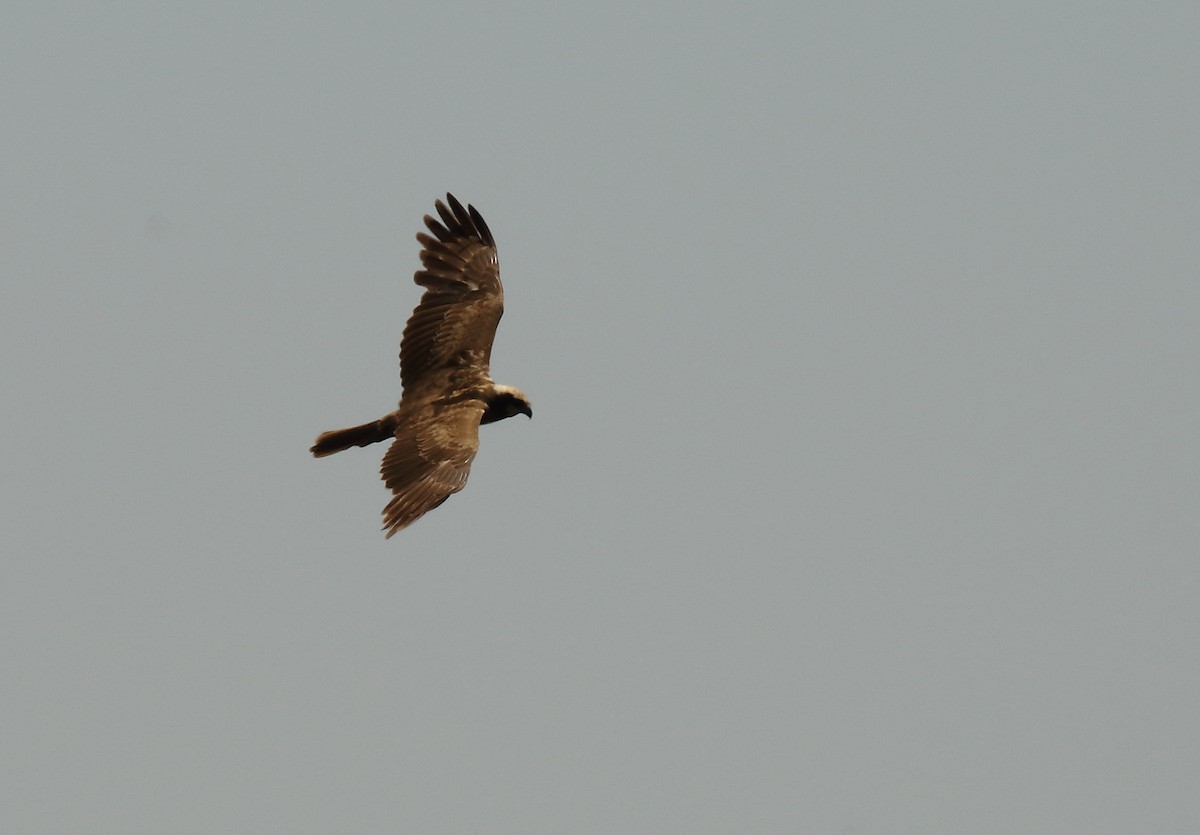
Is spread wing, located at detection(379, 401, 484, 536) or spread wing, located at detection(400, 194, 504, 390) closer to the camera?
spread wing, located at detection(379, 401, 484, 536)

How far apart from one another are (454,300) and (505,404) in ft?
4.71

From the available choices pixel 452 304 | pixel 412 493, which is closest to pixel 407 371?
pixel 452 304

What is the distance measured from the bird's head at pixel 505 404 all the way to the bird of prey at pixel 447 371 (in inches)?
0.5

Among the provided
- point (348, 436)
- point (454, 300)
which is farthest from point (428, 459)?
point (454, 300)

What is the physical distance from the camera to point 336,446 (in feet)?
68.9

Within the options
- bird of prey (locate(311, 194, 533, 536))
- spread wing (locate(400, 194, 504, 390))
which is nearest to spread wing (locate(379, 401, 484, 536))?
bird of prey (locate(311, 194, 533, 536))

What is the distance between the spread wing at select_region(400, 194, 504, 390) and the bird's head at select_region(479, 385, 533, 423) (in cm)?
33

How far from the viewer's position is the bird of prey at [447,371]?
19.8m

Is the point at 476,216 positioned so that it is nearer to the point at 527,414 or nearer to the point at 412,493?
the point at 527,414

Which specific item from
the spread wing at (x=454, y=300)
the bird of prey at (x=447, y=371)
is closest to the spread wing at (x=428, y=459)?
the bird of prey at (x=447, y=371)

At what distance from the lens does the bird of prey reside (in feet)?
65.0

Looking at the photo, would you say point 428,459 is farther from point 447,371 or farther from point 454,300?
point 454,300

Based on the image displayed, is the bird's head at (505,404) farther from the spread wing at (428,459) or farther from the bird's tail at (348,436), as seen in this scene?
the bird's tail at (348,436)

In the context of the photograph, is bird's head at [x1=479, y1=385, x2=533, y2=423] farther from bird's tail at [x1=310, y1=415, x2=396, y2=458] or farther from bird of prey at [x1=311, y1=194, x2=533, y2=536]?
bird's tail at [x1=310, y1=415, x2=396, y2=458]
